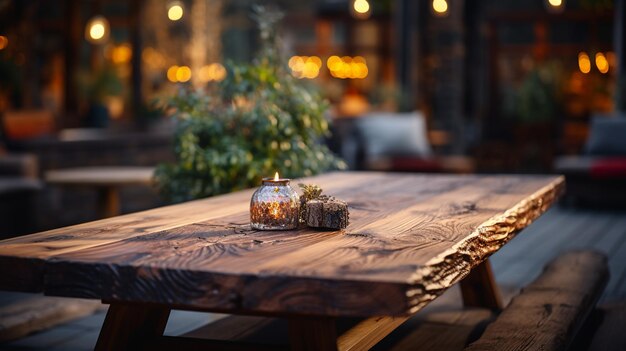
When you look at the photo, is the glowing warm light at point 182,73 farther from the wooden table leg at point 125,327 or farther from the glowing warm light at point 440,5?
the wooden table leg at point 125,327

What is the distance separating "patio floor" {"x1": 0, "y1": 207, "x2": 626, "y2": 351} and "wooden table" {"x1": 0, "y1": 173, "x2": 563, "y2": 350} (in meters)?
0.99

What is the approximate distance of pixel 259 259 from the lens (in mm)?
2188

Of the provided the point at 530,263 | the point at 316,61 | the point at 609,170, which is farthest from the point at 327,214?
the point at 316,61

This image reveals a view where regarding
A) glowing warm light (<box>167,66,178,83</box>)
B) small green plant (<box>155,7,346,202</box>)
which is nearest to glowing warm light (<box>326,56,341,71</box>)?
glowing warm light (<box>167,66,178,83</box>)

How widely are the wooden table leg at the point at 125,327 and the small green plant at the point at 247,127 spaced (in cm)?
182

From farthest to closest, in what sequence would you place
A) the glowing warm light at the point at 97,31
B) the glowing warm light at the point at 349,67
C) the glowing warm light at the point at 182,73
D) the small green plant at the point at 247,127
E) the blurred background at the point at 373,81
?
the glowing warm light at the point at 349,67, the glowing warm light at the point at 182,73, the glowing warm light at the point at 97,31, the blurred background at the point at 373,81, the small green plant at the point at 247,127

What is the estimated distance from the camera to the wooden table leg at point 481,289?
4.28 meters

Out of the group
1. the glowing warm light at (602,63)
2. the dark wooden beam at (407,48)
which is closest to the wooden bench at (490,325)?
the dark wooden beam at (407,48)

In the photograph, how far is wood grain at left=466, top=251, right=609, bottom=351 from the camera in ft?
9.77

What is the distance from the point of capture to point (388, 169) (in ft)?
27.6

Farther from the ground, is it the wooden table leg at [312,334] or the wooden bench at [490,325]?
the wooden table leg at [312,334]

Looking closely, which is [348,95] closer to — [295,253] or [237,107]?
[237,107]

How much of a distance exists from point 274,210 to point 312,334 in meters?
0.42

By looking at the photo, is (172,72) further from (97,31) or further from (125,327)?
(125,327)
